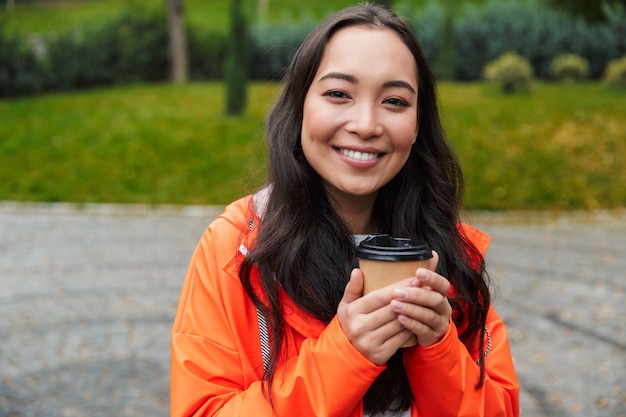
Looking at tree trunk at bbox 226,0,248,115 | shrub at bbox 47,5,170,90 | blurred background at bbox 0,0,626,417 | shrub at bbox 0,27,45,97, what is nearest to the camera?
blurred background at bbox 0,0,626,417

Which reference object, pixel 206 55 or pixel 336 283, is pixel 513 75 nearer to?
pixel 206 55

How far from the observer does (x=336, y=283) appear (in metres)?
1.95

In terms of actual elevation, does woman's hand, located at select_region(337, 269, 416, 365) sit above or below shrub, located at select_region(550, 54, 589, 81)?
above

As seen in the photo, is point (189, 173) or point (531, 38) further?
point (531, 38)

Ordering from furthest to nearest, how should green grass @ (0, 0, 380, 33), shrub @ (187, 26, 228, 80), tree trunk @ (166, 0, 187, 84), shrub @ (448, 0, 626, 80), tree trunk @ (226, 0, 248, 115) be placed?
green grass @ (0, 0, 380, 33) → shrub @ (187, 26, 228, 80) → shrub @ (448, 0, 626, 80) → tree trunk @ (166, 0, 187, 84) → tree trunk @ (226, 0, 248, 115)

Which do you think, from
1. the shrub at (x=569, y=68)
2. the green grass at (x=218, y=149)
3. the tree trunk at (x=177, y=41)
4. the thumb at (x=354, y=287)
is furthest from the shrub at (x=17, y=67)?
A: the thumb at (x=354, y=287)

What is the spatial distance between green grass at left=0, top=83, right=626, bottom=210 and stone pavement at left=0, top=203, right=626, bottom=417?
27.1 inches

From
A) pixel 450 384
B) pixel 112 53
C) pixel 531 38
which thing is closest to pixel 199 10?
pixel 112 53

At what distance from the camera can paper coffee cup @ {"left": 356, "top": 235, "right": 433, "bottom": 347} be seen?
1.61 meters

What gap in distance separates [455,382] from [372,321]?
302 millimetres

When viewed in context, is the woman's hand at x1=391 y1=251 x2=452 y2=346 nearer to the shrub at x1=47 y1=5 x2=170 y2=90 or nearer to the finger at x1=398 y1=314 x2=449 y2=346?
the finger at x1=398 y1=314 x2=449 y2=346

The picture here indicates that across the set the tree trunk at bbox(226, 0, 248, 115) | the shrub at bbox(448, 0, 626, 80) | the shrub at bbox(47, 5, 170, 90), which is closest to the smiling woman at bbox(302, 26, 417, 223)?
the tree trunk at bbox(226, 0, 248, 115)

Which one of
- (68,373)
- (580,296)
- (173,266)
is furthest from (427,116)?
(173,266)

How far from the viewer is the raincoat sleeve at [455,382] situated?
1.77 m
